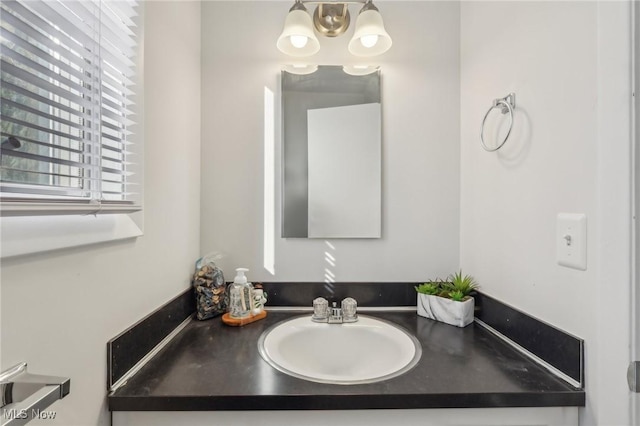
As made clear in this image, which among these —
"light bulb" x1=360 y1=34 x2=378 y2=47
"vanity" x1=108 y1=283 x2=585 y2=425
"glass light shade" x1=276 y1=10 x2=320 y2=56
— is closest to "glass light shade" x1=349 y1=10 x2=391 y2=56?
"light bulb" x1=360 y1=34 x2=378 y2=47

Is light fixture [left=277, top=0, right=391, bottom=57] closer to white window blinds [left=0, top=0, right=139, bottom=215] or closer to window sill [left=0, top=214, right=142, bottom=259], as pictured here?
white window blinds [left=0, top=0, right=139, bottom=215]

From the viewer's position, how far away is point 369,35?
3.69 ft

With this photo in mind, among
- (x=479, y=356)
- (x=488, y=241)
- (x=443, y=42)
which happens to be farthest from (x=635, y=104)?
(x=443, y=42)

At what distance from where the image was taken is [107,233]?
0.65 metres

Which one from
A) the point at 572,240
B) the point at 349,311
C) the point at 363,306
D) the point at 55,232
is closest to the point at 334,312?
the point at 349,311

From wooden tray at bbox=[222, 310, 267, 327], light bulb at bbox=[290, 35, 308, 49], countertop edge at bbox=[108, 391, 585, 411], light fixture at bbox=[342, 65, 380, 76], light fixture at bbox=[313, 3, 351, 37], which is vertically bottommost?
countertop edge at bbox=[108, 391, 585, 411]

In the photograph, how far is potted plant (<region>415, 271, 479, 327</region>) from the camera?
1.07 m

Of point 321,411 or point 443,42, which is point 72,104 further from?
point 443,42

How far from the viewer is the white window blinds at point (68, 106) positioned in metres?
0.46

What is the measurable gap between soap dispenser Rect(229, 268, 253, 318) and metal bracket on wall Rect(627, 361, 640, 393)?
102 centimetres

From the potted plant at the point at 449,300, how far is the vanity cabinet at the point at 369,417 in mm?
375

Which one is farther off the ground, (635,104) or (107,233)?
(635,104)

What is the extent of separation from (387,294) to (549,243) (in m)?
0.61

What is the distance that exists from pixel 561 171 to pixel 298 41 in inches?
39.1
